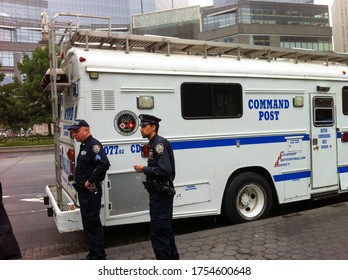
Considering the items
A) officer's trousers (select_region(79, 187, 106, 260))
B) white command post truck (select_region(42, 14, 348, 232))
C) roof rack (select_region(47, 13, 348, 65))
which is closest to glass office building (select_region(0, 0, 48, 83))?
roof rack (select_region(47, 13, 348, 65))

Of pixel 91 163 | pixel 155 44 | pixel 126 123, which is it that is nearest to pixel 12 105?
pixel 155 44

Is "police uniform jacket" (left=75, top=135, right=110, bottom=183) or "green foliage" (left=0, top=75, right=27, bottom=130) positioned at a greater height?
"green foliage" (left=0, top=75, right=27, bottom=130)

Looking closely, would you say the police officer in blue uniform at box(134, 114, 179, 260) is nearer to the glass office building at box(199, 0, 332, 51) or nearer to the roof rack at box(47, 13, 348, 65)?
the roof rack at box(47, 13, 348, 65)

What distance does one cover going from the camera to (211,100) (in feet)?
18.0

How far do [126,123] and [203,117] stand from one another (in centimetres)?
120

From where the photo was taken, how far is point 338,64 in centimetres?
729

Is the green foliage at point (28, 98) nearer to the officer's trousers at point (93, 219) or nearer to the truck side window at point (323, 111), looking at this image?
the truck side window at point (323, 111)

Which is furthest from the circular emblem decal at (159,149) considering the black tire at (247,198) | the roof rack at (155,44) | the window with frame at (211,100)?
the black tire at (247,198)

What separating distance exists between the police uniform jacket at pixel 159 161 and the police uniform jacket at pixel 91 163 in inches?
28.1

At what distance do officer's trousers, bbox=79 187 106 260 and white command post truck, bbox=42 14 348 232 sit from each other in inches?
19.8

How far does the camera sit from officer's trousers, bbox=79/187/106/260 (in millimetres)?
4180

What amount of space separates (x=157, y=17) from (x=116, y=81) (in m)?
74.6

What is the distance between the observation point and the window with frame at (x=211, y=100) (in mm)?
5328

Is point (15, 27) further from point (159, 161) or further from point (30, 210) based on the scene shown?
point (159, 161)
